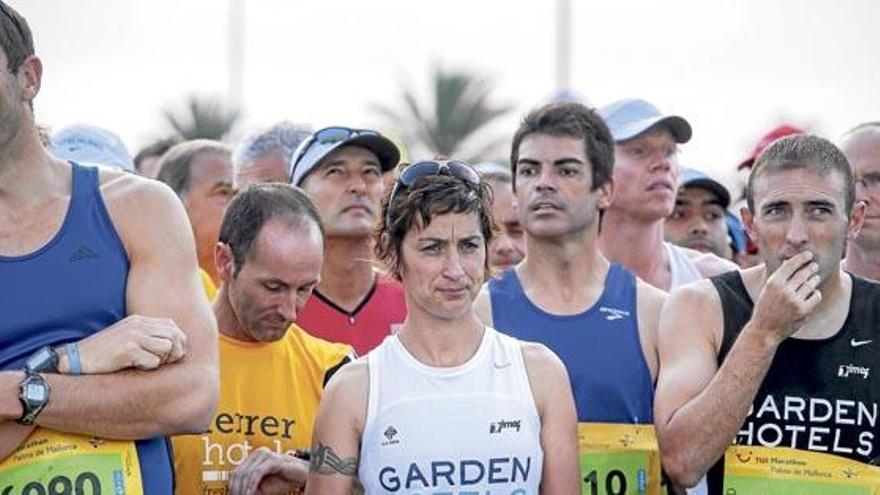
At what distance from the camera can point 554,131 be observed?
22.9 ft

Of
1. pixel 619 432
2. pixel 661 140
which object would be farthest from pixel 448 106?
pixel 619 432

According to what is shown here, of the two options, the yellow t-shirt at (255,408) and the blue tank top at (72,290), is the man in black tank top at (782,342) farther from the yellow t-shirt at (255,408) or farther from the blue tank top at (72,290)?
the blue tank top at (72,290)

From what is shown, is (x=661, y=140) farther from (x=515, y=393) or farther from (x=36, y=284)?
(x=36, y=284)

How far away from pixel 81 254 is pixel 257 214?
50.3 inches

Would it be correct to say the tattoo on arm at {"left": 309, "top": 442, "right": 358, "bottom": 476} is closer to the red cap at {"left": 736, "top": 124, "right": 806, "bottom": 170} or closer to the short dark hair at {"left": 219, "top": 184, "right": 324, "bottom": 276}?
the short dark hair at {"left": 219, "top": 184, "right": 324, "bottom": 276}

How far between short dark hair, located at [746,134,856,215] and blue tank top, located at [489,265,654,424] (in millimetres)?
813

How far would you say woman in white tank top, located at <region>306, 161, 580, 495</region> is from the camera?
16.9 feet

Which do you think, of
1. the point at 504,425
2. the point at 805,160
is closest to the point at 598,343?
the point at 805,160

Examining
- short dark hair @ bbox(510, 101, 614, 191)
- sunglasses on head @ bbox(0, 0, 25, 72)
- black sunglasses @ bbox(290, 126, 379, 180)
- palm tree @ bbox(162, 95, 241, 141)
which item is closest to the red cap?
short dark hair @ bbox(510, 101, 614, 191)

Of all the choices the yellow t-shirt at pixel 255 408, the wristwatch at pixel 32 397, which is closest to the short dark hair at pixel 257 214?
the yellow t-shirt at pixel 255 408

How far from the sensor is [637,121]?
8.30 metres

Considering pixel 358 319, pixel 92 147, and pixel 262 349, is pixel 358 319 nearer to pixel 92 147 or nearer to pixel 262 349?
pixel 262 349

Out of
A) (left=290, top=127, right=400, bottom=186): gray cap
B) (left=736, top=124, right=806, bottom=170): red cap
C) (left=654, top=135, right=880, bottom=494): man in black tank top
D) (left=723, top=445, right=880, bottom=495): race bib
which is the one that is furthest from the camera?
(left=736, top=124, right=806, bottom=170): red cap

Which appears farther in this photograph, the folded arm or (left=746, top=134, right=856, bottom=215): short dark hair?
(left=746, top=134, right=856, bottom=215): short dark hair
